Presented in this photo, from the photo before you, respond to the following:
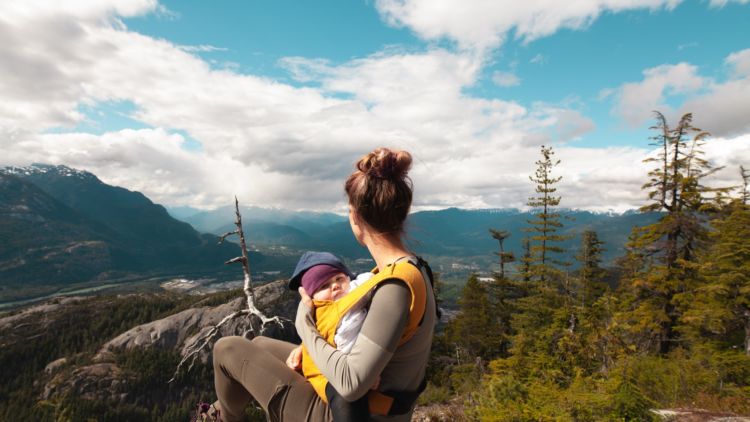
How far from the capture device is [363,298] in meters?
1.95

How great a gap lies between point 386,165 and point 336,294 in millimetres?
935

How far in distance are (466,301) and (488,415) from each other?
Answer: 89.4ft

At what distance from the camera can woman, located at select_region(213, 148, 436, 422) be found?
73.1 inches

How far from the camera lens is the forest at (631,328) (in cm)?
618

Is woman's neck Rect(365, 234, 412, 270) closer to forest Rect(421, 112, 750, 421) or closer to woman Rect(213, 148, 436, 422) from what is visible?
woman Rect(213, 148, 436, 422)

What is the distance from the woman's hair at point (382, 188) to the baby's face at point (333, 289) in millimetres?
526

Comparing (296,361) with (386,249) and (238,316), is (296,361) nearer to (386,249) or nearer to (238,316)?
(386,249)

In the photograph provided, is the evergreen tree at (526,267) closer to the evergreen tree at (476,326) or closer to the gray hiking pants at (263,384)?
the evergreen tree at (476,326)

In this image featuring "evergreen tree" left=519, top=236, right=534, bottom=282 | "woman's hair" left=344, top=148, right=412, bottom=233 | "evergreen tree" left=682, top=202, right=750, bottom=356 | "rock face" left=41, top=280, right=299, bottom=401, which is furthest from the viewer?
"rock face" left=41, top=280, right=299, bottom=401

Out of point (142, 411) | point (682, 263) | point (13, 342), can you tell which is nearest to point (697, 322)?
point (682, 263)

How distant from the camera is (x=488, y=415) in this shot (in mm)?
5605

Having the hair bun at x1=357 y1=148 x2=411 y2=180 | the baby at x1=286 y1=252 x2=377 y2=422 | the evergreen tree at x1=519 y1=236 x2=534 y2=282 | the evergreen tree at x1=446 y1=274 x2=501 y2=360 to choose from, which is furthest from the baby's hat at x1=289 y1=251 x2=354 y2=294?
the evergreen tree at x1=446 y1=274 x2=501 y2=360

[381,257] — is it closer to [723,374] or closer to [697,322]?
[723,374]

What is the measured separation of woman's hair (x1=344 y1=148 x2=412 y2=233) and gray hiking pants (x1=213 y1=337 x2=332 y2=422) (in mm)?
1245
